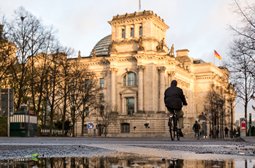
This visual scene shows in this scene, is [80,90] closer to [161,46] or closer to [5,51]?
[5,51]

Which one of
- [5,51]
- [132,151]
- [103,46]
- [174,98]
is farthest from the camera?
[103,46]

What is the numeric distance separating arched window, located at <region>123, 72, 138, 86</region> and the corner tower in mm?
4446

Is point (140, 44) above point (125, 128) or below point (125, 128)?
above

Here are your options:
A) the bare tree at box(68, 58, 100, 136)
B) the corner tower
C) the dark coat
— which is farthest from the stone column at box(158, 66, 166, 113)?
the dark coat

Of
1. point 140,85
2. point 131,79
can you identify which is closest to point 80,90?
point 140,85

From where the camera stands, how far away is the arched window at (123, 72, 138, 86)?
2837 inches

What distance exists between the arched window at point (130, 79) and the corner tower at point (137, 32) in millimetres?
4446

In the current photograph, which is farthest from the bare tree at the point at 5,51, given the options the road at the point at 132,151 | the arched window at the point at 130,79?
the arched window at the point at 130,79

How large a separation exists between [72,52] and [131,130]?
26780mm

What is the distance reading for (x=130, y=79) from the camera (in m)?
72.6

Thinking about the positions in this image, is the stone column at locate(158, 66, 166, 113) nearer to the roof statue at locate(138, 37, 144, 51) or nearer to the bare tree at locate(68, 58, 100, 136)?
the roof statue at locate(138, 37, 144, 51)

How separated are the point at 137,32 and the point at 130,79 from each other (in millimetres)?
8713

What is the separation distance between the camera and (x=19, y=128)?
98.4 feet

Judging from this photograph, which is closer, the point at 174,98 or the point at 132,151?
the point at 132,151
